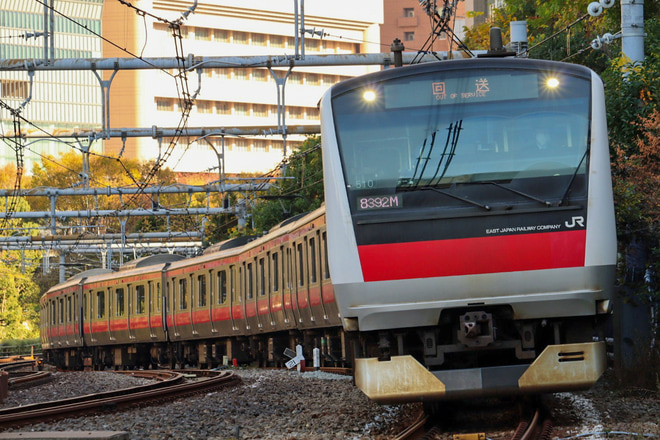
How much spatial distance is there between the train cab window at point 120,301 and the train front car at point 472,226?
68.3 feet

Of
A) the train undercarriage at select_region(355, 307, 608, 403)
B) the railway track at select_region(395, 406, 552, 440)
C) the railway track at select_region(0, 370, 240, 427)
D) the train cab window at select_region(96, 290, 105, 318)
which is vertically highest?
the train cab window at select_region(96, 290, 105, 318)

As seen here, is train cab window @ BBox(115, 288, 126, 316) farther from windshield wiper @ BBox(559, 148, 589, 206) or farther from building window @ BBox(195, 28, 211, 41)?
building window @ BBox(195, 28, 211, 41)

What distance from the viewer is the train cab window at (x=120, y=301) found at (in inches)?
1172

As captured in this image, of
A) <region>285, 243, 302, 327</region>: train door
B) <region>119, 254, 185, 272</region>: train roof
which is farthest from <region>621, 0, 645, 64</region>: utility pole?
<region>119, 254, 185, 272</region>: train roof

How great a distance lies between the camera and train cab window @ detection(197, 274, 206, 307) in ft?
82.6

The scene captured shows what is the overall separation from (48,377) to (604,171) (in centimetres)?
1688

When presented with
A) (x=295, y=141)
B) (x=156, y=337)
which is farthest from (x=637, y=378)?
(x=295, y=141)

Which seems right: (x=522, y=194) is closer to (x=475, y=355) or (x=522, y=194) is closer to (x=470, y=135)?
(x=470, y=135)

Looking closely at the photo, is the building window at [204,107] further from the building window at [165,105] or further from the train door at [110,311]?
the train door at [110,311]

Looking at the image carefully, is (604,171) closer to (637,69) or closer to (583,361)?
(583,361)

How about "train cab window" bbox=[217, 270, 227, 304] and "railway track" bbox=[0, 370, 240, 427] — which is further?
"train cab window" bbox=[217, 270, 227, 304]

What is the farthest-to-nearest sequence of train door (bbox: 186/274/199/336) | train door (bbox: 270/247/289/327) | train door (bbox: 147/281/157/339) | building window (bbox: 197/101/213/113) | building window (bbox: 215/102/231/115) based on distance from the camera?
building window (bbox: 215/102/231/115)
building window (bbox: 197/101/213/113)
train door (bbox: 147/281/157/339)
train door (bbox: 186/274/199/336)
train door (bbox: 270/247/289/327)

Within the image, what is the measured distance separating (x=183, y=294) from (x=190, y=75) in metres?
67.1

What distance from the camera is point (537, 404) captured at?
1059 centimetres
